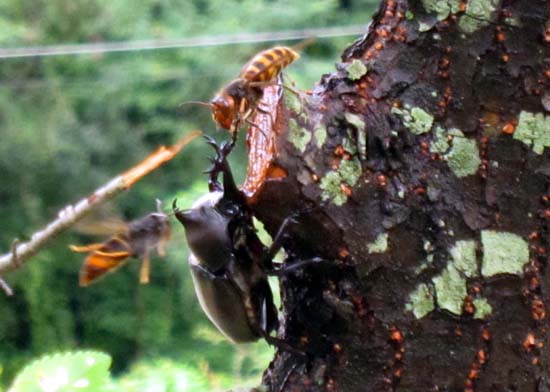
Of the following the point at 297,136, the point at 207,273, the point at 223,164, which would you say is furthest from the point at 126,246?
the point at 297,136

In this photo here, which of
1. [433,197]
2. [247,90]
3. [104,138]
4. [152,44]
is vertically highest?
[247,90]

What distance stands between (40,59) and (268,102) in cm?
391

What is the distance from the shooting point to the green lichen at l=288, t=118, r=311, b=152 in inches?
36.5

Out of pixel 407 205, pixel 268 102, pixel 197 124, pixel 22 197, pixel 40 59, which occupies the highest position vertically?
pixel 268 102

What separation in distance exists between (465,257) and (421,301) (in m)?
0.07

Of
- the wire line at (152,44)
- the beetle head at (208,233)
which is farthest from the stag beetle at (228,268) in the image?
the wire line at (152,44)

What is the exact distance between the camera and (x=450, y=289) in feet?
3.13

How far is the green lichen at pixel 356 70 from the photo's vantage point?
98cm

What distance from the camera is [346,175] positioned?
942mm

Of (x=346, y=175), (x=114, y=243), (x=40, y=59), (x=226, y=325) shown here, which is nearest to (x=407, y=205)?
(x=346, y=175)

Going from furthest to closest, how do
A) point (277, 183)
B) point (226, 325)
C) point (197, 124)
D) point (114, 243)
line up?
point (197, 124) → point (114, 243) → point (226, 325) → point (277, 183)

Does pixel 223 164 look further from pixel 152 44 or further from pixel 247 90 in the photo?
pixel 152 44

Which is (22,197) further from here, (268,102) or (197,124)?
(268,102)

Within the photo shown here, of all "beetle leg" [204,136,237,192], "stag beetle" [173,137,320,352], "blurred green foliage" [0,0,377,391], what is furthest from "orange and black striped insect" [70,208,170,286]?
"blurred green foliage" [0,0,377,391]
